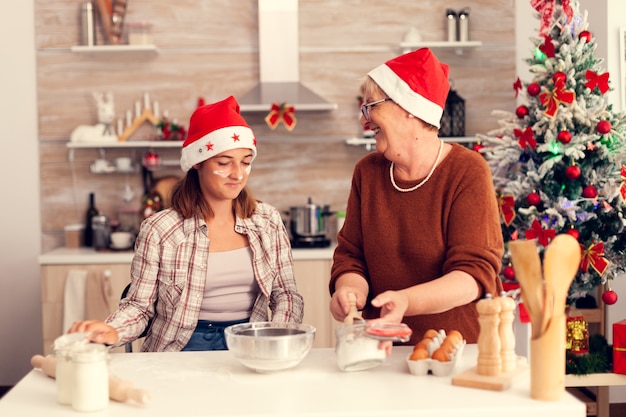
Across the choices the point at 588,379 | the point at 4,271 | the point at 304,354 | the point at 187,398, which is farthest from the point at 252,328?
the point at 4,271

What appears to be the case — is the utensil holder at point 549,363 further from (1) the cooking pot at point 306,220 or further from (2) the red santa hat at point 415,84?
(1) the cooking pot at point 306,220

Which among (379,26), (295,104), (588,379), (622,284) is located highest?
(379,26)

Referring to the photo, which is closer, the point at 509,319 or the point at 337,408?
the point at 337,408

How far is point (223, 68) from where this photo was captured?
15.4 feet

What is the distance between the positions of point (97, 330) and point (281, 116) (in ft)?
8.81

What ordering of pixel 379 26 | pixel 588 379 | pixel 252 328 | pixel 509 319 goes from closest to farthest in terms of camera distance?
1. pixel 509 319
2. pixel 252 328
3. pixel 588 379
4. pixel 379 26

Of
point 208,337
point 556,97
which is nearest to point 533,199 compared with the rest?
point 556,97

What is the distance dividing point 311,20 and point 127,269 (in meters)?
1.77

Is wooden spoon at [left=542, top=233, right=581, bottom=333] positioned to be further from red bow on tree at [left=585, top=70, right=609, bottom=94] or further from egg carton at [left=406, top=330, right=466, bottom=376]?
red bow on tree at [left=585, top=70, right=609, bottom=94]

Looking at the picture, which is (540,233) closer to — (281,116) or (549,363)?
(281,116)

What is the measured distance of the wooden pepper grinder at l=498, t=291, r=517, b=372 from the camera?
63.2 inches

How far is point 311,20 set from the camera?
4.68 metres

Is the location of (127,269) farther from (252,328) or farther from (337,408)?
(337,408)

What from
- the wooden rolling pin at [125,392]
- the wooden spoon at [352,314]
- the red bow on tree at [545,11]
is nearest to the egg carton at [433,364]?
the wooden spoon at [352,314]
